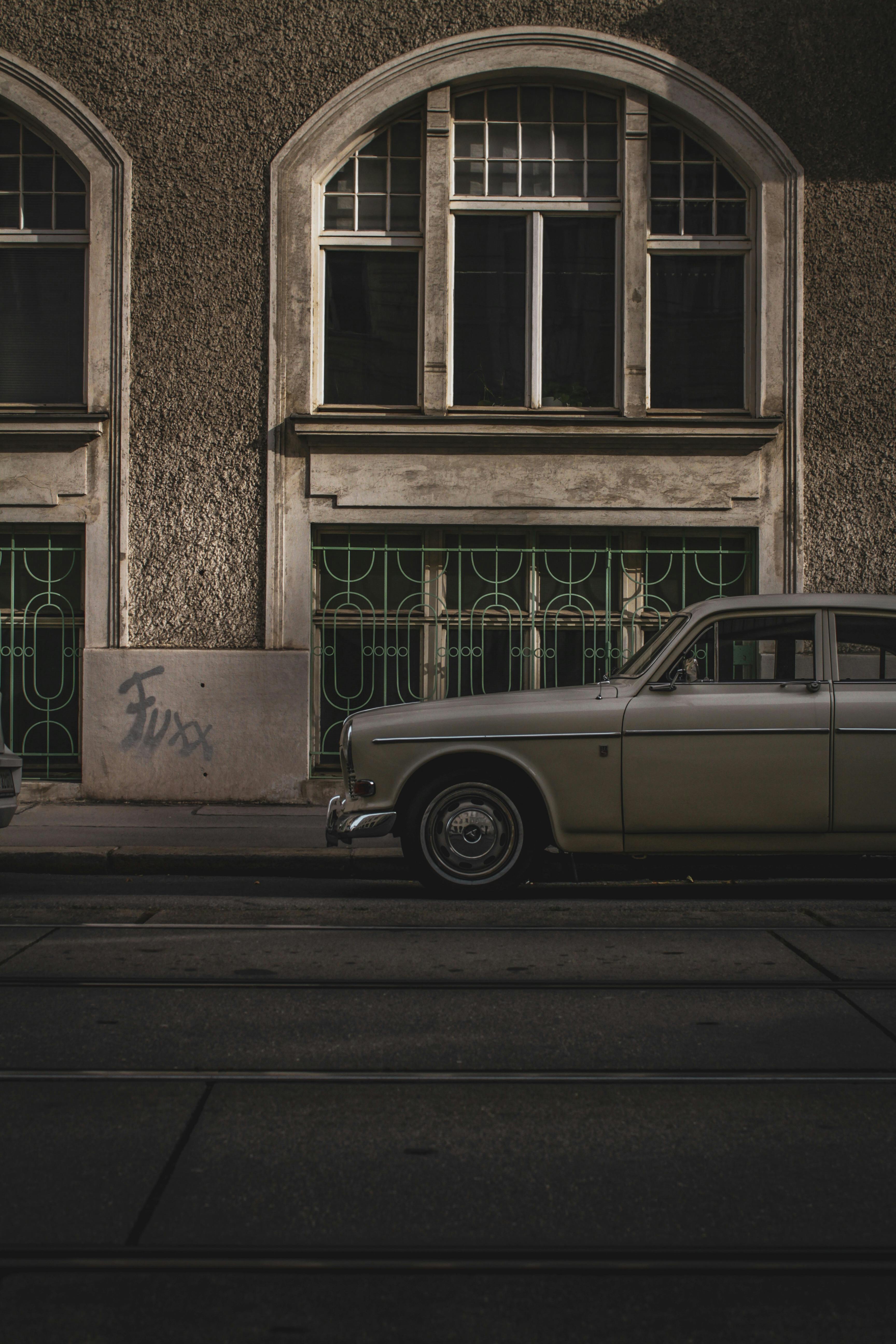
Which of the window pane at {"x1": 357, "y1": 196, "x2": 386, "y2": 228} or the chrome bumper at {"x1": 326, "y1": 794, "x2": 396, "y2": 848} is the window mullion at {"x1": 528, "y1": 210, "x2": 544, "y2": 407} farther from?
the chrome bumper at {"x1": 326, "y1": 794, "x2": 396, "y2": 848}

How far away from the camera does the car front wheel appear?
763cm

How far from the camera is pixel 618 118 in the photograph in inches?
507

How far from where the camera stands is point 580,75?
12641 millimetres

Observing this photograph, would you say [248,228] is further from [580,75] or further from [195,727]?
[195,727]

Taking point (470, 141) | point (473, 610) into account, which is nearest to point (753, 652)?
point (473, 610)

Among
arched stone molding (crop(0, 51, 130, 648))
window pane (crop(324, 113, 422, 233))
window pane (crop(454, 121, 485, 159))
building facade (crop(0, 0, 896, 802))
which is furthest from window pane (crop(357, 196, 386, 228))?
arched stone molding (crop(0, 51, 130, 648))

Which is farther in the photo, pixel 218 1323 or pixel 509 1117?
pixel 509 1117

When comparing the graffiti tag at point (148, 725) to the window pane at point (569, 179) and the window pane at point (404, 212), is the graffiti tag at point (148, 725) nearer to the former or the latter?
the window pane at point (404, 212)

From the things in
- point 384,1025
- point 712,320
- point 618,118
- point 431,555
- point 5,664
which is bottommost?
point 384,1025

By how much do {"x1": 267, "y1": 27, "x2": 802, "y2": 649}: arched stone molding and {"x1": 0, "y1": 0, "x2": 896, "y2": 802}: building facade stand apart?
0.03 meters

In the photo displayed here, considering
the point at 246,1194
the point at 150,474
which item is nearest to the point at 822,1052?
the point at 246,1194

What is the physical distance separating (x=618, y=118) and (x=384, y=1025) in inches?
422

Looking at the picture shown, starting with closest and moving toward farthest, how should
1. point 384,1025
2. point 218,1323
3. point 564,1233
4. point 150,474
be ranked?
1. point 218,1323
2. point 564,1233
3. point 384,1025
4. point 150,474

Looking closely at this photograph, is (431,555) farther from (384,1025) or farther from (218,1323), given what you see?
(218,1323)
